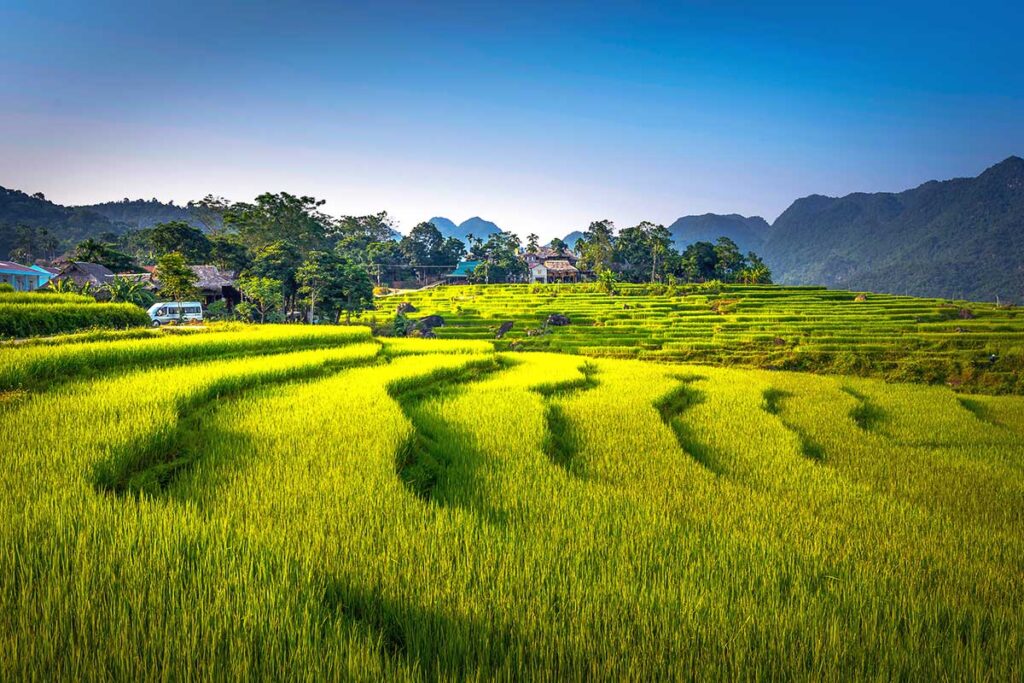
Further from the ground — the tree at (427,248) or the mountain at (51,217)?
the mountain at (51,217)

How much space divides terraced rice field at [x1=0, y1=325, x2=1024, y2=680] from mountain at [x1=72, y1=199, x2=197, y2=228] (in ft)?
594

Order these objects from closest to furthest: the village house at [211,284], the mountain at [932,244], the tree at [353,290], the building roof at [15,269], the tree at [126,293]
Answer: the tree at [126,293] → the tree at [353,290] → the building roof at [15,269] → the village house at [211,284] → the mountain at [932,244]

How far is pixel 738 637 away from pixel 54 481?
4.96m

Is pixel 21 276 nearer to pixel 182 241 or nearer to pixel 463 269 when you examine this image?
pixel 182 241

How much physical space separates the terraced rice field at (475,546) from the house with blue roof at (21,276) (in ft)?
116

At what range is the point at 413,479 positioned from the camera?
462cm

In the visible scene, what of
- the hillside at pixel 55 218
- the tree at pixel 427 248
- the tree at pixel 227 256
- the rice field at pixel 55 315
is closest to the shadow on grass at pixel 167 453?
the rice field at pixel 55 315

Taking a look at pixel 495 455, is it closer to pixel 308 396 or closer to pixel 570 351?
pixel 308 396

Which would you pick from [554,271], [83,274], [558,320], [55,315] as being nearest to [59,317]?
[55,315]

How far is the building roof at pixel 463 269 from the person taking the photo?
6588 centimetres

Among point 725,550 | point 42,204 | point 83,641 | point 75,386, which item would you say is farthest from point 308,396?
point 42,204

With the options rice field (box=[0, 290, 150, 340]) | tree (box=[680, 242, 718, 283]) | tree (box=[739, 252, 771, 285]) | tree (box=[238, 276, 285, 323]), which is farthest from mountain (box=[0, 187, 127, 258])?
tree (box=[739, 252, 771, 285])

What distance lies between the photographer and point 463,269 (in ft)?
229

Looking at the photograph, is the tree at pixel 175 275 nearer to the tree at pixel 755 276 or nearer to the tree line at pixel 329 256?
the tree line at pixel 329 256
